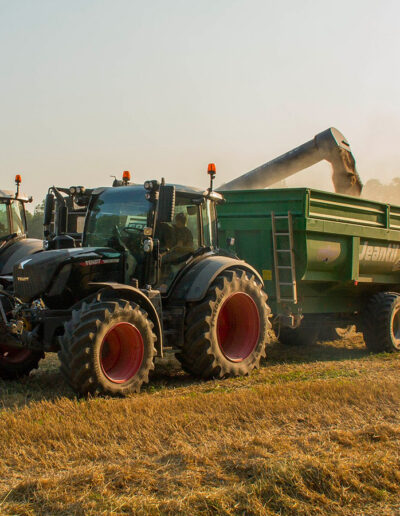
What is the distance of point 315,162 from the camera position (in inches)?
428

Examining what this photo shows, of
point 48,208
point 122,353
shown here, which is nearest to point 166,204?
point 122,353

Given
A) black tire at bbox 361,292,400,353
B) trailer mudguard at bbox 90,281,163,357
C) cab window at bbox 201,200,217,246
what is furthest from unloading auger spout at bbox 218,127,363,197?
trailer mudguard at bbox 90,281,163,357

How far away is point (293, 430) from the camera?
4.81 meters

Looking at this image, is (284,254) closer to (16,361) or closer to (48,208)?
(48,208)

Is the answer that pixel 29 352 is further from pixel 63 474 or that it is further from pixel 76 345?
pixel 63 474

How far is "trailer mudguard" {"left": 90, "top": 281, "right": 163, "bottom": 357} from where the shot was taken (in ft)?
19.7

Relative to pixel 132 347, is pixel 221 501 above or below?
below

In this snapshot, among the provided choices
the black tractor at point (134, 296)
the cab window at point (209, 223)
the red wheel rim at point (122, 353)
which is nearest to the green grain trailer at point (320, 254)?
the cab window at point (209, 223)

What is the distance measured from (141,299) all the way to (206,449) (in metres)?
2.26

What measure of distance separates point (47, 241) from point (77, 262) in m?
1.18

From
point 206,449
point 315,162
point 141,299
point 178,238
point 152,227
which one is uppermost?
point 315,162

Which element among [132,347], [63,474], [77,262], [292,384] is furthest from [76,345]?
[292,384]

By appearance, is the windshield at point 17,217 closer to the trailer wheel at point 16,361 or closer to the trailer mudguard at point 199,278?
the trailer wheel at point 16,361

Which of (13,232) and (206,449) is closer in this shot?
(206,449)
